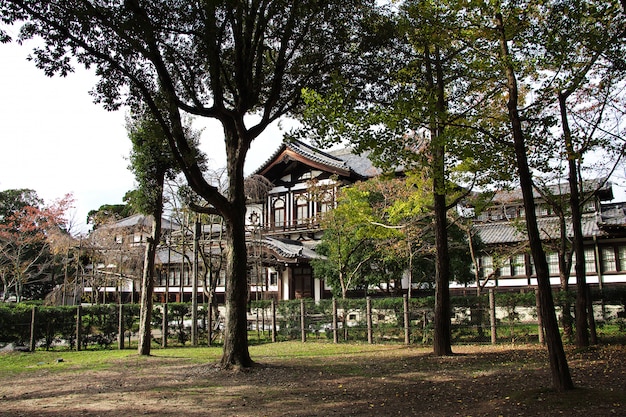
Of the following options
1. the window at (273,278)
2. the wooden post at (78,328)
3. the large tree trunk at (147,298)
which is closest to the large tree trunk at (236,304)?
the large tree trunk at (147,298)

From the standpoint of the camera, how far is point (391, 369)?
10656 mm

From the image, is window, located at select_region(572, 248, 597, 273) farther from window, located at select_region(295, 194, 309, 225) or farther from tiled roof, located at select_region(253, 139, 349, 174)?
window, located at select_region(295, 194, 309, 225)

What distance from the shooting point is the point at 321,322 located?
1788 centimetres

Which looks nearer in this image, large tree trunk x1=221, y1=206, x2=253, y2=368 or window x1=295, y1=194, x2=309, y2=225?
large tree trunk x1=221, y1=206, x2=253, y2=368

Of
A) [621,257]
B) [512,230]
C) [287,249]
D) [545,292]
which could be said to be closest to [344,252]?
[287,249]

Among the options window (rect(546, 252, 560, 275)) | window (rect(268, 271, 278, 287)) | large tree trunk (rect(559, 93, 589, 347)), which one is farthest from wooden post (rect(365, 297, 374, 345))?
window (rect(268, 271, 278, 287))

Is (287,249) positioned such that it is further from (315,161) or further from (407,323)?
(407,323)

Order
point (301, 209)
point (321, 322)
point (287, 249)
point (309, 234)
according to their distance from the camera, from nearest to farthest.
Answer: point (321, 322) → point (287, 249) → point (309, 234) → point (301, 209)

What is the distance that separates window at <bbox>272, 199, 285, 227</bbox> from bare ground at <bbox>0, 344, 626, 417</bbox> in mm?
19324

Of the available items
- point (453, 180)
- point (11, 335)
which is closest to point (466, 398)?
point (453, 180)

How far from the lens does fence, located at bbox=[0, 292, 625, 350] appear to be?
1491 centimetres

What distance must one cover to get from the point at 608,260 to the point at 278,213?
734 inches

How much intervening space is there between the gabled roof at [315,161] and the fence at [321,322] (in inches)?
439

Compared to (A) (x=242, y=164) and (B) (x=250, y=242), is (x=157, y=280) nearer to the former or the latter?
→ (B) (x=250, y=242)
